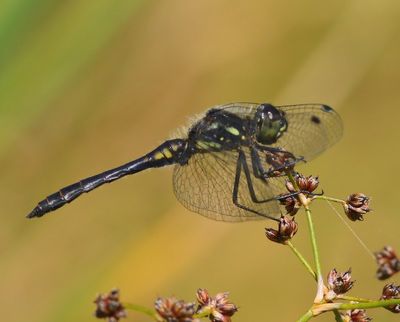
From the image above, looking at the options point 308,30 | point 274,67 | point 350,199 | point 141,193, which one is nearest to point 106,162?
point 141,193

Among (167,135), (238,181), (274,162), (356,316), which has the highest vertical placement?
(167,135)

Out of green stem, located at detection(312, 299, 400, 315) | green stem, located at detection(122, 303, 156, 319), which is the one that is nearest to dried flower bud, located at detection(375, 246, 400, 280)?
green stem, located at detection(312, 299, 400, 315)

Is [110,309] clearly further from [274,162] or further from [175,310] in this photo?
[274,162]

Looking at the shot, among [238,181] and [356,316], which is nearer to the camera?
[356,316]

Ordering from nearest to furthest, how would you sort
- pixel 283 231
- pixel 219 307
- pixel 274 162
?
1. pixel 219 307
2. pixel 283 231
3. pixel 274 162

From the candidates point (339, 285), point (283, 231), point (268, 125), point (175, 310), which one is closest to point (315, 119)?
point (268, 125)
